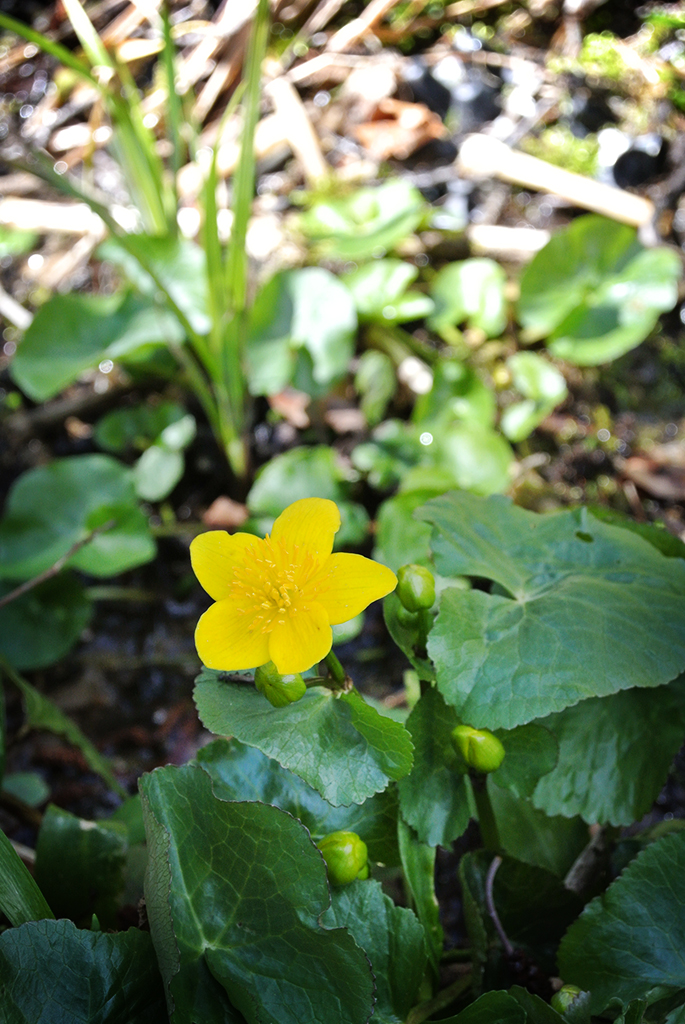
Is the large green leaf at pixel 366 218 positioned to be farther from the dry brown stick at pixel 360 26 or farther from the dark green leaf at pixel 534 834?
the dark green leaf at pixel 534 834

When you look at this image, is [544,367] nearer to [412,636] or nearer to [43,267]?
[412,636]

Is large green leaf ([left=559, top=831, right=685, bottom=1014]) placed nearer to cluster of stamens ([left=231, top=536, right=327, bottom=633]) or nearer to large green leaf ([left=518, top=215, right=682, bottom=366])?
cluster of stamens ([left=231, top=536, right=327, bottom=633])

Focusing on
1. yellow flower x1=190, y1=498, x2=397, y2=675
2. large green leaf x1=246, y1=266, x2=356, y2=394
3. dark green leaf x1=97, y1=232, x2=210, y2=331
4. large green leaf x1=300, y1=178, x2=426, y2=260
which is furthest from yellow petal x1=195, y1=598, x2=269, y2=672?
large green leaf x1=300, y1=178, x2=426, y2=260

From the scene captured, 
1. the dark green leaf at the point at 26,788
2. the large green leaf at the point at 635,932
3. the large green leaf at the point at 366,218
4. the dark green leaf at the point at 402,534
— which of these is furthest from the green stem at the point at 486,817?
the large green leaf at the point at 366,218

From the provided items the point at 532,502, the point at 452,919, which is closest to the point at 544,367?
the point at 532,502

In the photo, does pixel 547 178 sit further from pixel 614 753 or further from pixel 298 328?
pixel 614 753

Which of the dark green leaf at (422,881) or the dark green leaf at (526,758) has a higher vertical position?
the dark green leaf at (526,758)
